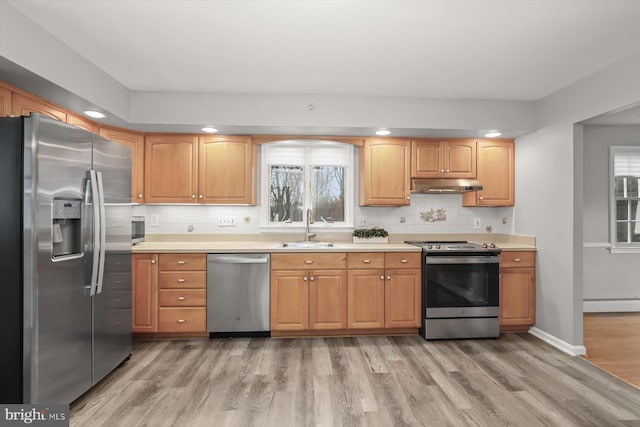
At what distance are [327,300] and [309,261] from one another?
44 cm

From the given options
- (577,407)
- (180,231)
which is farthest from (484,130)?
(180,231)

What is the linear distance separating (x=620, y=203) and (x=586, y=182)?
543mm

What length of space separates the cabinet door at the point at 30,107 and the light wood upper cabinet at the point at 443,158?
11.2ft

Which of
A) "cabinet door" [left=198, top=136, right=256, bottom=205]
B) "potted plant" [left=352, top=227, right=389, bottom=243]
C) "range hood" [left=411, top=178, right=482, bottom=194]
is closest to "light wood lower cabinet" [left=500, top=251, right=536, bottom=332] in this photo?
"range hood" [left=411, top=178, right=482, bottom=194]

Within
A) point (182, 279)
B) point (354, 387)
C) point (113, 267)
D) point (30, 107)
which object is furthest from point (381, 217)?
point (30, 107)

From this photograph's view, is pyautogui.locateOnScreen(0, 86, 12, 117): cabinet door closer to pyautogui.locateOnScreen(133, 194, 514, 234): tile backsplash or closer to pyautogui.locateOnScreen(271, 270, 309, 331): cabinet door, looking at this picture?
pyautogui.locateOnScreen(133, 194, 514, 234): tile backsplash

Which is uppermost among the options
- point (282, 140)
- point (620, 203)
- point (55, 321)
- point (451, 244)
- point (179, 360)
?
point (282, 140)

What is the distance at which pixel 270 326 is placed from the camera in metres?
3.44

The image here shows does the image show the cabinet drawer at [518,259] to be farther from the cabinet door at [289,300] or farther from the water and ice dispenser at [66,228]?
the water and ice dispenser at [66,228]

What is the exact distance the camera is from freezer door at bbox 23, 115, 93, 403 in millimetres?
1891

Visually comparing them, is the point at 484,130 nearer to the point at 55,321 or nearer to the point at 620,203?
the point at 620,203

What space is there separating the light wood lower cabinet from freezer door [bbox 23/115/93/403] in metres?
3.79

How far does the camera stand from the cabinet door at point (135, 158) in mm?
3568

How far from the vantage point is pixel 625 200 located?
4238 mm
